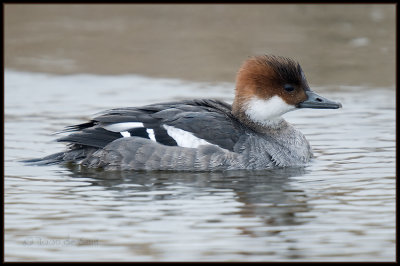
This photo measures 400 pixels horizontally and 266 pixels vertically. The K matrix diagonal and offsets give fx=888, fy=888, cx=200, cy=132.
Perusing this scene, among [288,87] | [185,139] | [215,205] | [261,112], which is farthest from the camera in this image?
[261,112]

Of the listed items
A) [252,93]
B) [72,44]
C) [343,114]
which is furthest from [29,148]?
[72,44]

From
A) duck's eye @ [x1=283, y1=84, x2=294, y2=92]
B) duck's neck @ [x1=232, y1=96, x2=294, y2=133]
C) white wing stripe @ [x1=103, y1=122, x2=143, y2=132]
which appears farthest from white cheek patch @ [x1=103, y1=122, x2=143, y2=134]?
duck's eye @ [x1=283, y1=84, x2=294, y2=92]

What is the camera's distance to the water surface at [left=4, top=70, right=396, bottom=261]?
22.2 ft

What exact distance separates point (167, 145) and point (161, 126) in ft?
0.71

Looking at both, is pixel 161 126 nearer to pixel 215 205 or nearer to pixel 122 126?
pixel 122 126

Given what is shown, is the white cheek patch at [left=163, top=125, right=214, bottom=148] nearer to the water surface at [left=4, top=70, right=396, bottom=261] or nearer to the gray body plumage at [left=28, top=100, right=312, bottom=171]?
the gray body plumage at [left=28, top=100, right=312, bottom=171]

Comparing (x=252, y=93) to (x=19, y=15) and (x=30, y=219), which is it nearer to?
(x=30, y=219)

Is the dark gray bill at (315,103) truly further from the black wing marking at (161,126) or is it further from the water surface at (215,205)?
the black wing marking at (161,126)

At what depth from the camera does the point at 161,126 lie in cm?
949

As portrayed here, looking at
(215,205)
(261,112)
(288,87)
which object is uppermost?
(288,87)

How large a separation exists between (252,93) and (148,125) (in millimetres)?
1197

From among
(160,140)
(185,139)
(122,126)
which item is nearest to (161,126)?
(160,140)

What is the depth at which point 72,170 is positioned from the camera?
9516 millimetres

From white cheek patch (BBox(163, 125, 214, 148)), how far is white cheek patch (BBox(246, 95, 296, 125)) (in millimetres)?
714
